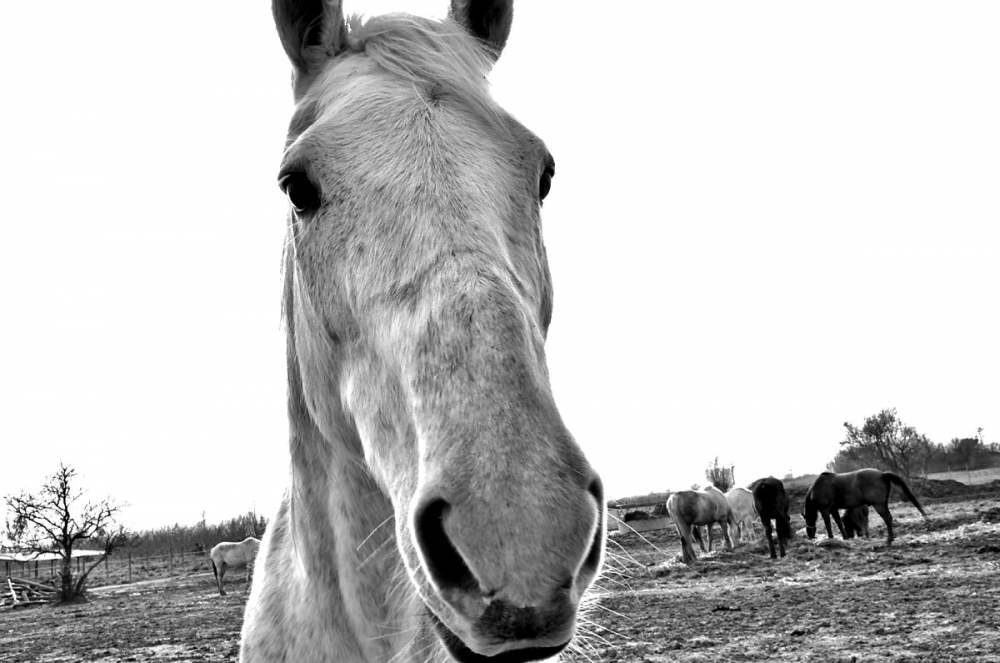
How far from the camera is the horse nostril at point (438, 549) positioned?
117 cm

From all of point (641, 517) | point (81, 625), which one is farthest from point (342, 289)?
point (641, 517)

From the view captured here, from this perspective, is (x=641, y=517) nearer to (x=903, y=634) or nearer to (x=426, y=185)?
(x=903, y=634)

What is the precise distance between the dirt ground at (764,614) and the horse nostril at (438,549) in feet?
1.51

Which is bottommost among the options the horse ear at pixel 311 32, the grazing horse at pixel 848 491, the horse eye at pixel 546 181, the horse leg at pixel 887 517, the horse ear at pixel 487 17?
the horse leg at pixel 887 517

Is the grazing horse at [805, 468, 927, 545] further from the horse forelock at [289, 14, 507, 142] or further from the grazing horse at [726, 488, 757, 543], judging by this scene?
the horse forelock at [289, 14, 507, 142]

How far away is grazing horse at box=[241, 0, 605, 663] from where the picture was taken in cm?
111

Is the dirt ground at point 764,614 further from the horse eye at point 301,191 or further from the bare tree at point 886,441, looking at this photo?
the bare tree at point 886,441

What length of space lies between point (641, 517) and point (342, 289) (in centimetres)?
3545

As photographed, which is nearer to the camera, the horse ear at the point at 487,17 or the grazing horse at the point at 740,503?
the horse ear at the point at 487,17

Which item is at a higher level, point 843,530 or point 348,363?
point 348,363

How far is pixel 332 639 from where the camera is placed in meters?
2.03

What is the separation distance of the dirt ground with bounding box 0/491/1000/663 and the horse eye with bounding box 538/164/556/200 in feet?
3.76

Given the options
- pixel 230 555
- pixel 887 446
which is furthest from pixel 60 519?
pixel 887 446

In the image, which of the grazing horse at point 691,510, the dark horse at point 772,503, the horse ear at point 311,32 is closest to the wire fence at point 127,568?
the grazing horse at point 691,510
